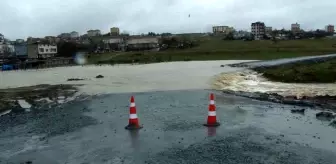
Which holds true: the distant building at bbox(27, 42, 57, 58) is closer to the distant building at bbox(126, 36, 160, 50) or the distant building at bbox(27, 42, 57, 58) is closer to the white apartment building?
the white apartment building

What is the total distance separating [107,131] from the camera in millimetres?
12398

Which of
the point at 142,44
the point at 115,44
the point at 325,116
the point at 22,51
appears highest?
the point at 115,44

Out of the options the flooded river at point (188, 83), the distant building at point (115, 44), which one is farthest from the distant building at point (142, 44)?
the flooded river at point (188, 83)

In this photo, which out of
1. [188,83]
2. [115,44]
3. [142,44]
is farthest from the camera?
[115,44]

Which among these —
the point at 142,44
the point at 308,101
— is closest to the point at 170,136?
the point at 308,101

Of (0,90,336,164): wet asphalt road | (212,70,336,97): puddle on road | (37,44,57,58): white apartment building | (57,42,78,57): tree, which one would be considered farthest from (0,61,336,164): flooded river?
(57,42,78,57): tree

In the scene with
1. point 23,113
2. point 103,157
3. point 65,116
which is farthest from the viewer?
point 23,113

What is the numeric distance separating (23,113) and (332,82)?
21.7 metres

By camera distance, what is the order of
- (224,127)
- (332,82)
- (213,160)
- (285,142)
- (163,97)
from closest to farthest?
(213,160) < (285,142) < (224,127) < (163,97) < (332,82)

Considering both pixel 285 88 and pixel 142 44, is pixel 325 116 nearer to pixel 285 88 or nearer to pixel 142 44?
pixel 285 88

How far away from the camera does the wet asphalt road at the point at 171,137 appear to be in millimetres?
9195

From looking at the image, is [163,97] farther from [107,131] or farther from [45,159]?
[45,159]

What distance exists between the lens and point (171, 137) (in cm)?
1114

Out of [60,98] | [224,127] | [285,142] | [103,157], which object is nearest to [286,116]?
[224,127]
